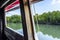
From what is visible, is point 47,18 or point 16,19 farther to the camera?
point 16,19

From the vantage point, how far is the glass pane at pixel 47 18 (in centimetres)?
223

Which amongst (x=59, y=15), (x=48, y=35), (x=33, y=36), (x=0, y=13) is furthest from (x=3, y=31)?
(x=59, y=15)

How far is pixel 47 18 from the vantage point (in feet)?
8.14

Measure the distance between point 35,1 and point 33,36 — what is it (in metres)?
0.76

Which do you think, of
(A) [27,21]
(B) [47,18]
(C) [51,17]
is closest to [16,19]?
(A) [27,21]

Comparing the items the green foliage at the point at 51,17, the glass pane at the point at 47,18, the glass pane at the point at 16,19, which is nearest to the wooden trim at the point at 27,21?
the glass pane at the point at 47,18

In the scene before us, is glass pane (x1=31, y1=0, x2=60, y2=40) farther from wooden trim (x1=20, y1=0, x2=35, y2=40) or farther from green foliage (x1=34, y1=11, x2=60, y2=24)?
wooden trim (x1=20, y1=0, x2=35, y2=40)

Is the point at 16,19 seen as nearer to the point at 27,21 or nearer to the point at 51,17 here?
the point at 27,21

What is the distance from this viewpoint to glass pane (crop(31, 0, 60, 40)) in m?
2.23

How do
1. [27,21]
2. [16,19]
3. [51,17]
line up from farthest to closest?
[16,19], [27,21], [51,17]

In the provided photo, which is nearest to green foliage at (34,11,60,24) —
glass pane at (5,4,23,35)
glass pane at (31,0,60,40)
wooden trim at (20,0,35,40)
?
glass pane at (31,0,60,40)

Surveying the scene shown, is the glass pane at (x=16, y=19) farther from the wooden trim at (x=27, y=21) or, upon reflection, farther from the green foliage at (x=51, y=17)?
the green foliage at (x=51, y=17)

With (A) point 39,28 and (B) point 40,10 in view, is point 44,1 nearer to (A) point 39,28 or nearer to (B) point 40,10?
(B) point 40,10

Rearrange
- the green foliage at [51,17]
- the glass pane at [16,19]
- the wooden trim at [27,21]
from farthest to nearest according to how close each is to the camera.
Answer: the glass pane at [16,19] → the wooden trim at [27,21] → the green foliage at [51,17]
